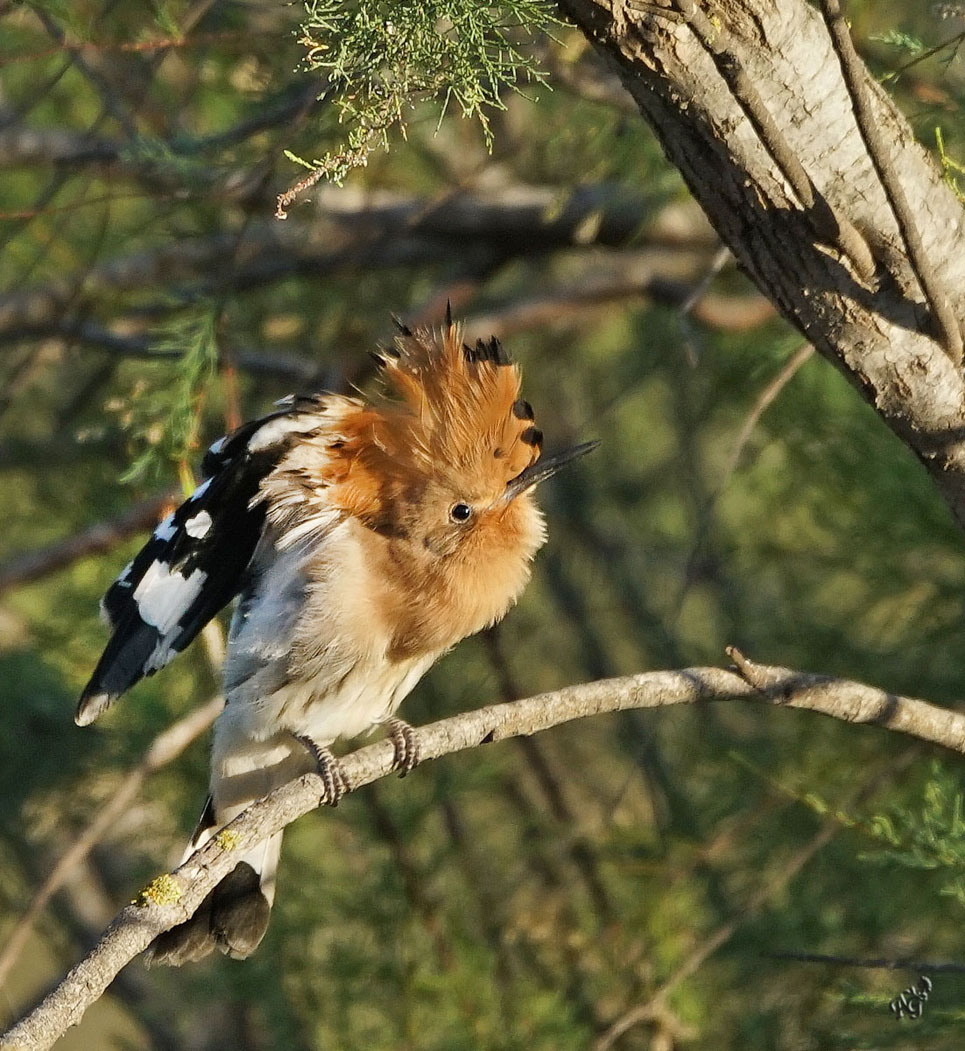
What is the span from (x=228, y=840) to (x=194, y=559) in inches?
47.9

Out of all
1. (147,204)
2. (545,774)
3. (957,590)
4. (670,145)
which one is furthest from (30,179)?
(670,145)

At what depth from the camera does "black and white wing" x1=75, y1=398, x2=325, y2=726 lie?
347 cm

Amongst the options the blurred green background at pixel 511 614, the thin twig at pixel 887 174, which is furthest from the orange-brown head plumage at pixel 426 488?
the thin twig at pixel 887 174

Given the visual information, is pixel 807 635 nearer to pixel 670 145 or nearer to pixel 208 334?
pixel 208 334

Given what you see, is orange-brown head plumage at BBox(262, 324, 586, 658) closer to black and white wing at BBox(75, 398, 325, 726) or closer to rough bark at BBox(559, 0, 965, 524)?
black and white wing at BBox(75, 398, 325, 726)

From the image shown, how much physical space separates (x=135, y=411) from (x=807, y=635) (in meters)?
2.88

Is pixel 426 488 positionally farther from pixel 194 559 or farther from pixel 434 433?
pixel 194 559

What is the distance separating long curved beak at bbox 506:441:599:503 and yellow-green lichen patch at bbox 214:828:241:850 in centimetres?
127

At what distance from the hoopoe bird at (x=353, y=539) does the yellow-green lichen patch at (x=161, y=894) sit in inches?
37.3

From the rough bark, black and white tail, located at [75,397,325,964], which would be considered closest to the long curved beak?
black and white tail, located at [75,397,325,964]

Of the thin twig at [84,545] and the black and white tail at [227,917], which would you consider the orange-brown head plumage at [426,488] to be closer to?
the black and white tail at [227,917]

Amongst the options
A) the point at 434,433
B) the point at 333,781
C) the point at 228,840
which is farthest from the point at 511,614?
the point at 228,840

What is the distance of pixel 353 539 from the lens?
348 cm

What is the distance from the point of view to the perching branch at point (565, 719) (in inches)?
93.9
